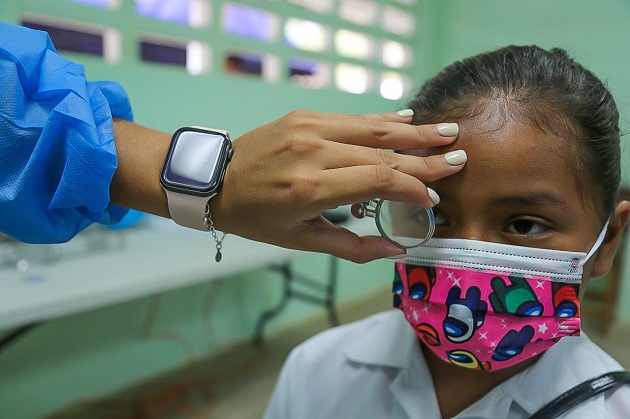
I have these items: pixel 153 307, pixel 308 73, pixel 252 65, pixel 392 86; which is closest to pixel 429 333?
pixel 153 307

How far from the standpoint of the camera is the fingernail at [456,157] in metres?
0.71

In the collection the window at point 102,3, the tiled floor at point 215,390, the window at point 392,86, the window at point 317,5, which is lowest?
the tiled floor at point 215,390

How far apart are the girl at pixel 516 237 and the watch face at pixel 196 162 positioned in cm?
34

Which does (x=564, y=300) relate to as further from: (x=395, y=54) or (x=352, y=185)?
(x=395, y=54)

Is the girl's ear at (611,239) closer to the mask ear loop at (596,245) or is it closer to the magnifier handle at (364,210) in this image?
the mask ear loop at (596,245)

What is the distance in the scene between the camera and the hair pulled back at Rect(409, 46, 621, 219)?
0.78 metres

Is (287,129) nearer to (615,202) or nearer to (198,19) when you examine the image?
(615,202)

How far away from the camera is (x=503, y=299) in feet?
2.50

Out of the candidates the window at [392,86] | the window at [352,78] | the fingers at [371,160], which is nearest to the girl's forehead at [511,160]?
the fingers at [371,160]

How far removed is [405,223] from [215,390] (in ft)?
6.62

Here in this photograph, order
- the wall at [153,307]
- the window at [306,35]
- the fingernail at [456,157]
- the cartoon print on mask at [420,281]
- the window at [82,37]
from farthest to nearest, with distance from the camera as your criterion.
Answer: the window at [306,35]
the wall at [153,307]
the window at [82,37]
the cartoon print on mask at [420,281]
the fingernail at [456,157]

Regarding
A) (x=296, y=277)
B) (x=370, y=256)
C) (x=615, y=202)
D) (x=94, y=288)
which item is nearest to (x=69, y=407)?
(x=94, y=288)

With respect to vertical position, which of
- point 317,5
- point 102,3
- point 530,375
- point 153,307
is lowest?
point 153,307

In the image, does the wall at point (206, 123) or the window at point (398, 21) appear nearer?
the wall at point (206, 123)
